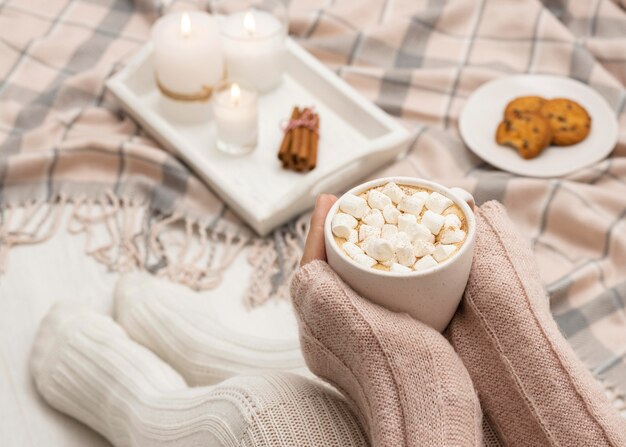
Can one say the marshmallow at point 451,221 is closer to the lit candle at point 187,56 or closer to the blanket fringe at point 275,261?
the blanket fringe at point 275,261

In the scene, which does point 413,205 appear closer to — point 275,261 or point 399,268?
point 399,268

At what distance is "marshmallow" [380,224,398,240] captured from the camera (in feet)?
2.54

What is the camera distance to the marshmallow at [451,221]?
78cm

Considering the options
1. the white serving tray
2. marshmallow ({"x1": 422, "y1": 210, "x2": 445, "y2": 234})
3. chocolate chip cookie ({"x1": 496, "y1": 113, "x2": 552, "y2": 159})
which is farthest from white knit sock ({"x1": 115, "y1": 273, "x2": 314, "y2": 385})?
chocolate chip cookie ({"x1": 496, "y1": 113, "x2": 552, "y2": 159})

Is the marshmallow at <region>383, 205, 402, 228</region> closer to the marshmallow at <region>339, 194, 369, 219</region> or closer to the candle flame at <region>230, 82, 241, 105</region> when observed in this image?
the marshmallow at <region>339, 194, 369, 219</region>

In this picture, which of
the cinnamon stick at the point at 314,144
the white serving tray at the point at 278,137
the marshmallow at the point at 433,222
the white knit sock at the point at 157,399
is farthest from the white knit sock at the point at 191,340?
the marshmallow at the point at 433,222

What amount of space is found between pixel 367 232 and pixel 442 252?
0.23ft

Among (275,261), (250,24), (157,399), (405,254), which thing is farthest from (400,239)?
(250,24)

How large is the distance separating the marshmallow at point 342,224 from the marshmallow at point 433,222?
0.21 ft

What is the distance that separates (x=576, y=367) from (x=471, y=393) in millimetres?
105

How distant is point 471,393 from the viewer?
83 cm

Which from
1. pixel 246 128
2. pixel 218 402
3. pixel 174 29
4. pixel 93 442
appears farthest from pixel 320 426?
pixel 174 29

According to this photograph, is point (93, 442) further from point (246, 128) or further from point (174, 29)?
point (174, 29)

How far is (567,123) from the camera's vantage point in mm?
1468
